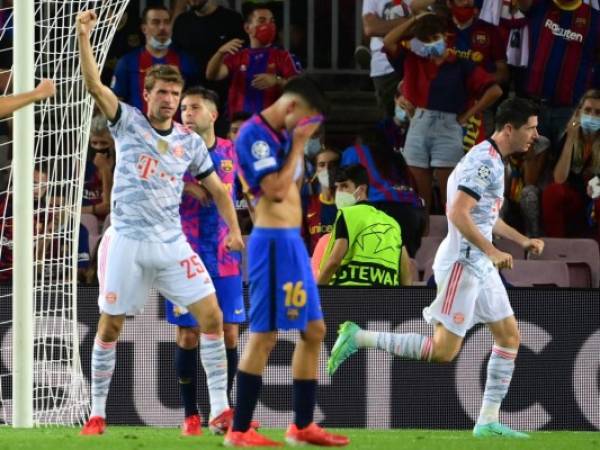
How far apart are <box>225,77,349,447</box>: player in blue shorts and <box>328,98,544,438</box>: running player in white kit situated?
6.10 ft

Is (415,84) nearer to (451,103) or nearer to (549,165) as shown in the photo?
(451,103)

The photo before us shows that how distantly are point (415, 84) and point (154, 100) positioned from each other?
547cm

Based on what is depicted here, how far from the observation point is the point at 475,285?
1019 cm

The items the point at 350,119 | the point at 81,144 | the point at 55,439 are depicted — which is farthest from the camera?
the point at 350,119

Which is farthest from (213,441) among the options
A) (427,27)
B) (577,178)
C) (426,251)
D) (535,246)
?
(427,27)

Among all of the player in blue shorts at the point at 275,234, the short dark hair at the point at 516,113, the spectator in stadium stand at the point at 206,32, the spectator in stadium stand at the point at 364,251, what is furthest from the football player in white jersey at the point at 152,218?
the spectator in stadium stand at the point at 206,32

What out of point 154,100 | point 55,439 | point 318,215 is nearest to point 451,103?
point 318,215

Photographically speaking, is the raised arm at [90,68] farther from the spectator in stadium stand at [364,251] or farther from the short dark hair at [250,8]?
the short dark hair at [250,8]

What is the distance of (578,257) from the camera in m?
13.6

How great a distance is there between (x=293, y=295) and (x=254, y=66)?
22.0ft

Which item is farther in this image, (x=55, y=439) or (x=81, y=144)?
(x=81, y=144)

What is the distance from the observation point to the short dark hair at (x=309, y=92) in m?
8.30

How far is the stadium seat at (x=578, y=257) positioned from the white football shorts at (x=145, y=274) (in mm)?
4669

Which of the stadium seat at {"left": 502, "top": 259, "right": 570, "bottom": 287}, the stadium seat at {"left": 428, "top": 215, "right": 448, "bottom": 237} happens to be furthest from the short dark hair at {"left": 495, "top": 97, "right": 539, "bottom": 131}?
the stadium seat at {"left": 428, "top": 215, "right": 448, "bottom": 237}
